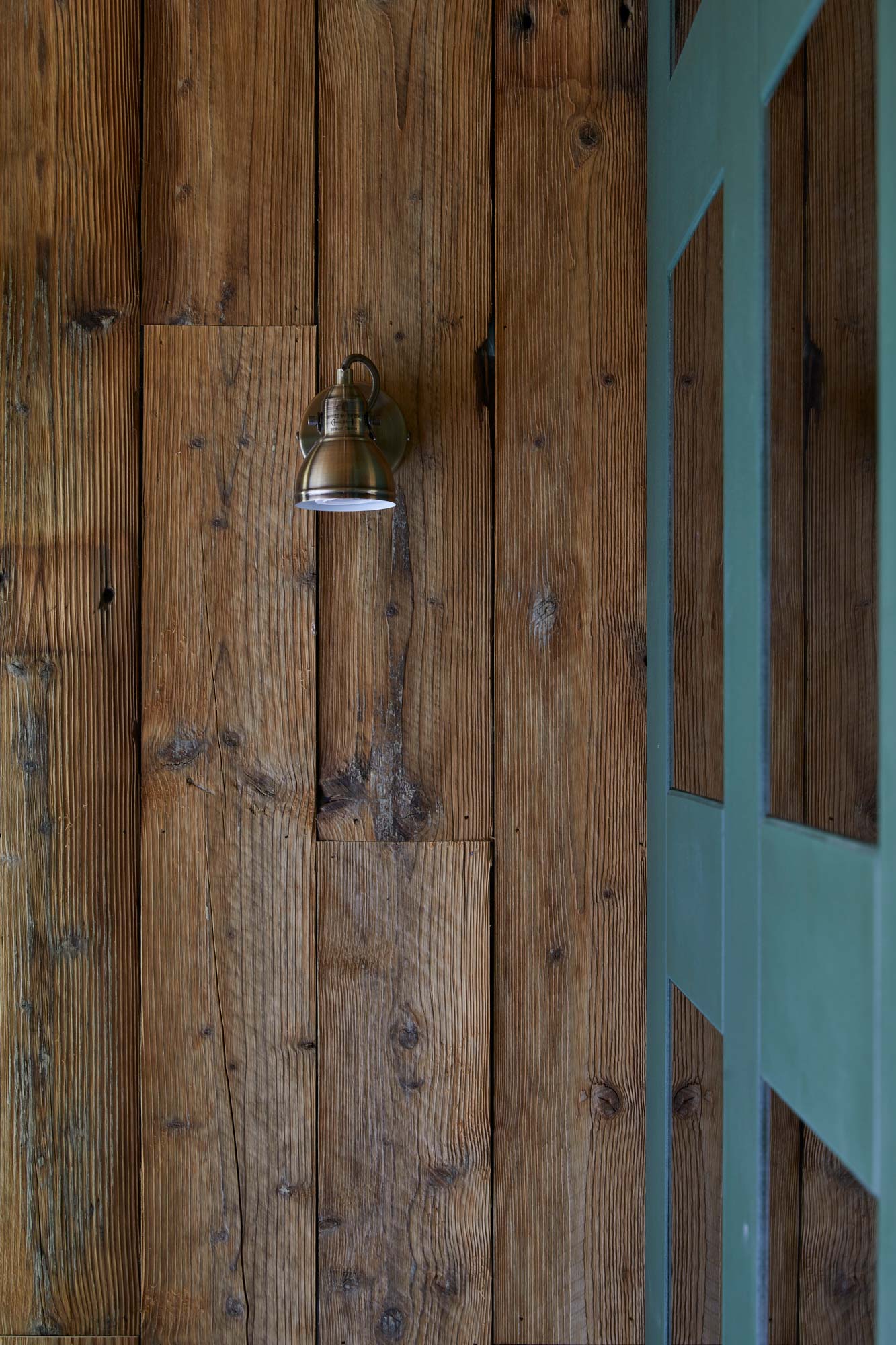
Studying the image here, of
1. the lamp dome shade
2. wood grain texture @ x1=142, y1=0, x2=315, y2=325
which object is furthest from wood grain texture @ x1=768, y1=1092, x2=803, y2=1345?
wood grain texture @ x1=142, y1=0, x2=315, y2=325

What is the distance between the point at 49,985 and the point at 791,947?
0.96 m

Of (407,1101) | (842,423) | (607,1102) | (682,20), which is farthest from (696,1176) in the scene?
(682,20)

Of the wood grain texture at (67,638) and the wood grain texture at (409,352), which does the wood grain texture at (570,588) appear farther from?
the wood grain texture at (67,638)

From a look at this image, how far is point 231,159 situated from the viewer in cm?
131

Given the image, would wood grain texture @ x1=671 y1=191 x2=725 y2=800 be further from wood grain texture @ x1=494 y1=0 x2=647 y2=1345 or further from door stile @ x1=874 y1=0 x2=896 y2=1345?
door stile @ x1=874 y1=0 x2=896 y2=1345

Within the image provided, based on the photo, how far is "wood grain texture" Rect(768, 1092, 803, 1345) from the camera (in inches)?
30.0

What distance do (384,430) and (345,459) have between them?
0.47 feet

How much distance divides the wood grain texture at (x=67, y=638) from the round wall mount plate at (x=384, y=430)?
239 millimetres

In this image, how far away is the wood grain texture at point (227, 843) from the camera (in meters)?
1.28

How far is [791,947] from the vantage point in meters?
0.76

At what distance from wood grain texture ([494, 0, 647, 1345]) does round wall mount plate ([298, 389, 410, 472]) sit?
5.1 inches

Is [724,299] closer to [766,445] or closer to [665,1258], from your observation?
[766,445]

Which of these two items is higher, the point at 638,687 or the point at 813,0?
the point at 813,0

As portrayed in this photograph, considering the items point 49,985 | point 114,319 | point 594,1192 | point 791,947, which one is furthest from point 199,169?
point 594,1192
